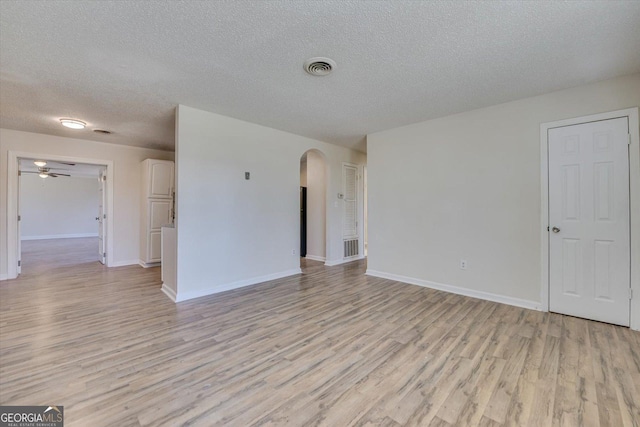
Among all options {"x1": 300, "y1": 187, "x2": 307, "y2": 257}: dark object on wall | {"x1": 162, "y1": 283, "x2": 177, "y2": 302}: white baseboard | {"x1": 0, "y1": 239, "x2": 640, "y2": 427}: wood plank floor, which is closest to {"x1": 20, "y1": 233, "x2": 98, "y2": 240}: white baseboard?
{"x1": 0, "y1": 239, "x2": 640, "y2": 427}: wood plank floor

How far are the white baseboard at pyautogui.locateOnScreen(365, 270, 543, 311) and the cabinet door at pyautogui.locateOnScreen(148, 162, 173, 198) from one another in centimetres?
450

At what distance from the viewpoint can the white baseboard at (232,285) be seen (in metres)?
3.47

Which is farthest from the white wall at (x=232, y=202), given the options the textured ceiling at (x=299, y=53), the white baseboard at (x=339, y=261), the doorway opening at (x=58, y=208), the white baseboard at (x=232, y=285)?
the doorway opening at (x=58, y=208)

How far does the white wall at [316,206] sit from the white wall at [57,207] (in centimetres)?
1028

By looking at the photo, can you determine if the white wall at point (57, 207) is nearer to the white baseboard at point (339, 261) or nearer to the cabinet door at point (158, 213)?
the cabinet door at point (158, 213)

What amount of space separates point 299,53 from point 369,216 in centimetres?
307

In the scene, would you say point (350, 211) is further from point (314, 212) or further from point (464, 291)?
point (464, 291)

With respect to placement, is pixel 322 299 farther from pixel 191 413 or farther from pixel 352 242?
pixel 352 242

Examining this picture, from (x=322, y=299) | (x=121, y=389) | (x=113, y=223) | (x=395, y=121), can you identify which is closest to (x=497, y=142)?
(x=395, y=121)

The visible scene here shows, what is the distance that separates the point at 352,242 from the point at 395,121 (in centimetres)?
290

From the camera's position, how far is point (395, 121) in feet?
13.3

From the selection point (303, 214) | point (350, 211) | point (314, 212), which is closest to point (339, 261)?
point (350, 211)

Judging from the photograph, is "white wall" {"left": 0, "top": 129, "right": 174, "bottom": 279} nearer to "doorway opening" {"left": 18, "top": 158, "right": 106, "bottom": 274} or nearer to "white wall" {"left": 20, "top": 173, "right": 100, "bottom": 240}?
"doorway opening" {"left": 18, "top": 158, "right": 106, "bottom": 274}

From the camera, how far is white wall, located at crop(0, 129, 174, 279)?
473cm
